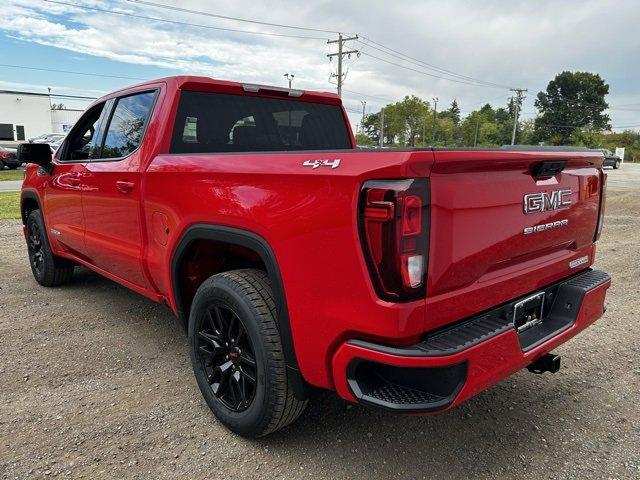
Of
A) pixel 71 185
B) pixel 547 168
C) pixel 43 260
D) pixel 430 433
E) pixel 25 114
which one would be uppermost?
pixel 25 114

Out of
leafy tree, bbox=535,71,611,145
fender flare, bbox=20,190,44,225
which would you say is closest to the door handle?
fender flare, bbox=20,190,44,225

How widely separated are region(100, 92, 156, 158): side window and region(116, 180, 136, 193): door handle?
239 millimetres

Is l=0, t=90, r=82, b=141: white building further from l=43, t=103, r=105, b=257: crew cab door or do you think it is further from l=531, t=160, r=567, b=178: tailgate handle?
l=531, t=160, r=567, b=178: tailgate handle

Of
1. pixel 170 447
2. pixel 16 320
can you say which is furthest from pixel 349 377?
pixel 16 320

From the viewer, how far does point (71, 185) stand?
4023mm

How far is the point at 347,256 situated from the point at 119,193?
2062 mm

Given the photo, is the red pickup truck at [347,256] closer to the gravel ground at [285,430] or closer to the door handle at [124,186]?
the door handle at [124,186]

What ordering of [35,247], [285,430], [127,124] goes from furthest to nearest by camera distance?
[35,247] → [127,124] → [285,430]

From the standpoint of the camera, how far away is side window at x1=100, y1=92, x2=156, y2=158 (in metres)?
3.31

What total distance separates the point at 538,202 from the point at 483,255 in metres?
0.44

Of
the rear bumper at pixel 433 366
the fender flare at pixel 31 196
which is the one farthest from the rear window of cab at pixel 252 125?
the fender flare at pixel 31 196

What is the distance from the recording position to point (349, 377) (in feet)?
6.31

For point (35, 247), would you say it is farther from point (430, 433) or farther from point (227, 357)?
point (430, 433)

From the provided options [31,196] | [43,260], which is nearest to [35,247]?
[43,260]
